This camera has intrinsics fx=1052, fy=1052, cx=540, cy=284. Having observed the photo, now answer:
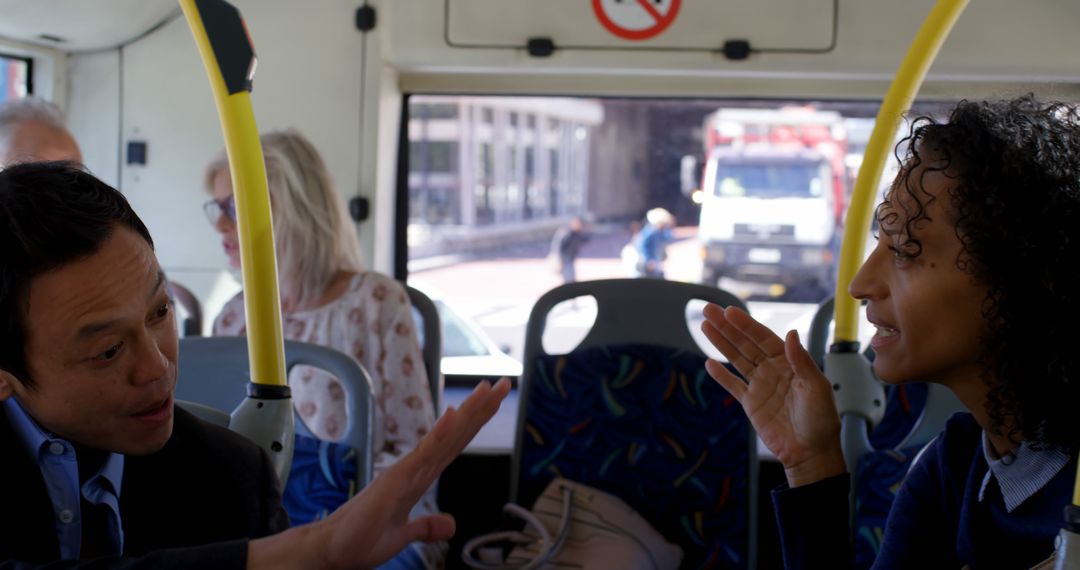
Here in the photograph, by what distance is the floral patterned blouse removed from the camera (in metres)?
2.80

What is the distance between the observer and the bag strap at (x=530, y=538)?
8.34 ft

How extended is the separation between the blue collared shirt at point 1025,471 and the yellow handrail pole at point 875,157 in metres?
0.68

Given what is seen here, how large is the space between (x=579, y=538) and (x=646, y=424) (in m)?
0.35

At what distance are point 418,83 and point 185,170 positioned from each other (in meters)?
0.84

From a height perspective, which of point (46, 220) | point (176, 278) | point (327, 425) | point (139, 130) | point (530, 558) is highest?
point (139, 130)

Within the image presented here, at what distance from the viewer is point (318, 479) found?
2215 mm

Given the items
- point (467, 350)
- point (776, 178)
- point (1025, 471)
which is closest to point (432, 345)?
point (467, 350)

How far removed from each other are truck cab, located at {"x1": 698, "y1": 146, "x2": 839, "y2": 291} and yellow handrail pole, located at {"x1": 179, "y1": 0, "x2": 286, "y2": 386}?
2512 mm

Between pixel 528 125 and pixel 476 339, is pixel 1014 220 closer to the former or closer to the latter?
pixel 528 125

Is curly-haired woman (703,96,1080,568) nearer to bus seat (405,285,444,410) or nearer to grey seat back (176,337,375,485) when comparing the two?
grey seat back (176,337,375,485)

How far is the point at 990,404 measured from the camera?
4.37 ft

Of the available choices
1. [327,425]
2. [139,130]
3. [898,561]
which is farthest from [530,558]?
[139,130]

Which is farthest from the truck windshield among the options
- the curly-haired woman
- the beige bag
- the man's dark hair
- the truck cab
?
the man's dark hair

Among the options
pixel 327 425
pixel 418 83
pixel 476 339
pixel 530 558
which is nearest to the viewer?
pixel 530 558
